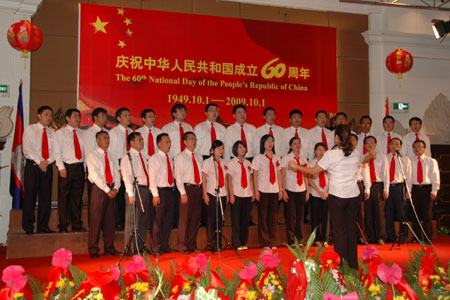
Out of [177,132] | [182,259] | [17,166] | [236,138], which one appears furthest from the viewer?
[236,138]

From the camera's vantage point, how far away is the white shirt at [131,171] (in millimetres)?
5074

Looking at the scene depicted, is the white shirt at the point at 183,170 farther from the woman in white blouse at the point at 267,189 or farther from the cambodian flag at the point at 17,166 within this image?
the cambodian flag at the point at 17,166

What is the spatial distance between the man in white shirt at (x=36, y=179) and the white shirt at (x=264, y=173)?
2.40m

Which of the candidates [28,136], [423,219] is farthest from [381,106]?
[28,136]

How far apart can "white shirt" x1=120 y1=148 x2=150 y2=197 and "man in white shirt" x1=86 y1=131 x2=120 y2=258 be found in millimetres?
169

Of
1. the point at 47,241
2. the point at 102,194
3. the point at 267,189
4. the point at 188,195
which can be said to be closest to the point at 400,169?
the point at 267,189

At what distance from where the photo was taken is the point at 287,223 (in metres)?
5.76

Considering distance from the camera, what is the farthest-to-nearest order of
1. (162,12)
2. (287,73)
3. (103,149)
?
(287,73) < (162,12) < (103,149)

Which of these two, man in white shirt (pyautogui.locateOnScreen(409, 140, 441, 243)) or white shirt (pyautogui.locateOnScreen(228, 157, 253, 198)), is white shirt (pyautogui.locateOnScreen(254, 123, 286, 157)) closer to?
white shirt (pyautogui.locateOnScreen(228, 157, 253, 198))

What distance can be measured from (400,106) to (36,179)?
581cm

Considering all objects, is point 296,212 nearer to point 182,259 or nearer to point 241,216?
point 241,216

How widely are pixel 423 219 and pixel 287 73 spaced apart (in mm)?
2970

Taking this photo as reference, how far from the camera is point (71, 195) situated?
538cm

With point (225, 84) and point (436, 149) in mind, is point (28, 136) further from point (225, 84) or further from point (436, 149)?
point (436, 149)
